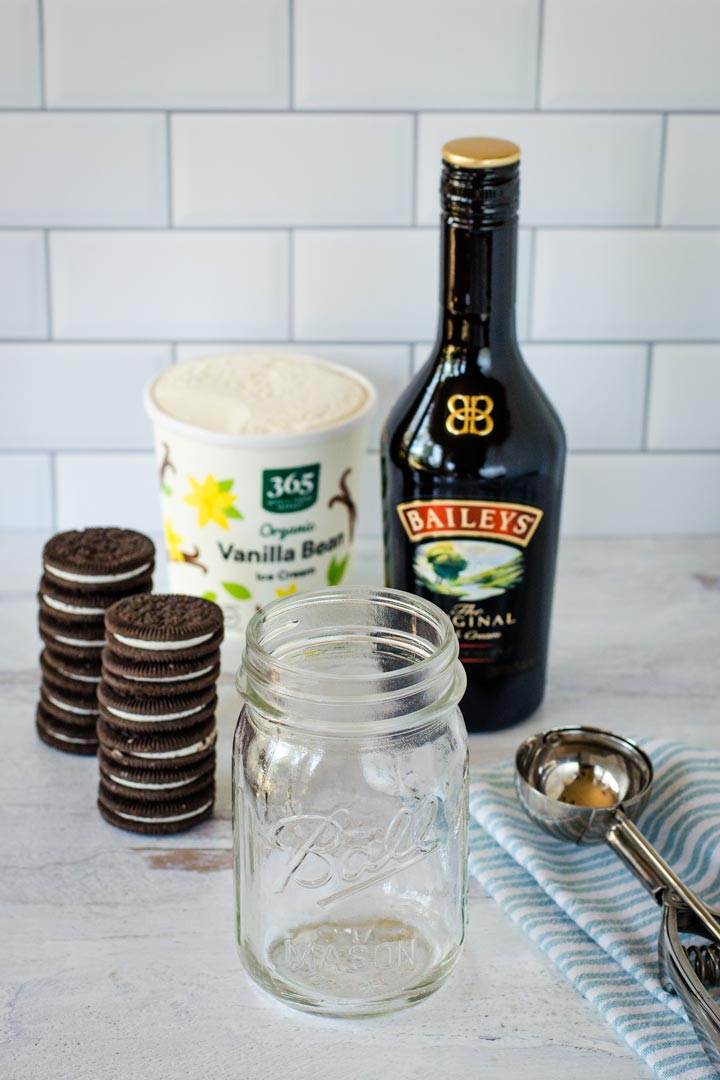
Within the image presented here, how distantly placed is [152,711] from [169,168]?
523 millimetres

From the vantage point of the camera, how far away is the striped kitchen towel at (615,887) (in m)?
0.68

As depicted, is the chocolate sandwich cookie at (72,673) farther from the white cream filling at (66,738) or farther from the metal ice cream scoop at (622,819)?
the metal ice cream scoop at (622,819)

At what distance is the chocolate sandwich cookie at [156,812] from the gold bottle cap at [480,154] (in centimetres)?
40

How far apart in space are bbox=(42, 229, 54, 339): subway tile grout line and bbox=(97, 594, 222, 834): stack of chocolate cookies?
0.43 meters

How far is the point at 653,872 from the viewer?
0.75m

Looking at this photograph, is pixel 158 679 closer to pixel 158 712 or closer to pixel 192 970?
pixel 158 712

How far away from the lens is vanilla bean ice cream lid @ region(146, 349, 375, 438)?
3.30ft

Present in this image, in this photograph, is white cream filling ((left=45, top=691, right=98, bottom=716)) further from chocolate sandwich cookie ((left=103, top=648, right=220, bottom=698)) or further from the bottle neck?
the bottle neck

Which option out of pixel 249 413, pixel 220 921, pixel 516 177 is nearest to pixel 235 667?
pixel 249 413

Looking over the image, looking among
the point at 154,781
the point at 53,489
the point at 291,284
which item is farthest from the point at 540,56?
the point at 154,781

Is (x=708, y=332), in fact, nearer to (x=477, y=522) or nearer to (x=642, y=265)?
(x=642, y=265)

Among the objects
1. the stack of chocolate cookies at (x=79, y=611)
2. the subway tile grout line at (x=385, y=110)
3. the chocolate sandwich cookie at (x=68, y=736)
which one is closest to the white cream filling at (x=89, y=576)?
the stack of chocolate cookies at (x=79, y=611)

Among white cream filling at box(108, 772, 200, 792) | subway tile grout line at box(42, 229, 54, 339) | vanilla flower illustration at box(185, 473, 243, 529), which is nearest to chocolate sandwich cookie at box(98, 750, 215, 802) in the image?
white cream filling at box(108, 772, 200, 792)

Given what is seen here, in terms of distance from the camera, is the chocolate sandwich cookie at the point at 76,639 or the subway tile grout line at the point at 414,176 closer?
the chocolate sandwich cookie at the point at 76,639
